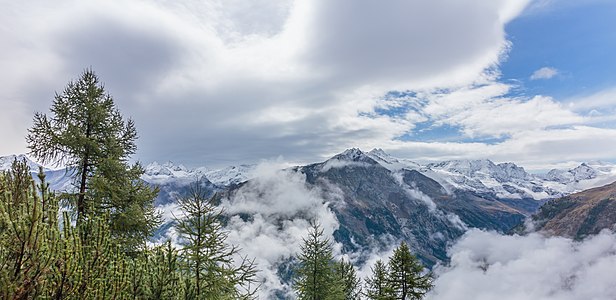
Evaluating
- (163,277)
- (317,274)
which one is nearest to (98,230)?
(163,277)

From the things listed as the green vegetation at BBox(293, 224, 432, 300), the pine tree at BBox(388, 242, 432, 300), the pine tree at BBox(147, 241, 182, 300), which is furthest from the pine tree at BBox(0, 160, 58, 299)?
the pine tree at BBox(388, 242, 432, 300)

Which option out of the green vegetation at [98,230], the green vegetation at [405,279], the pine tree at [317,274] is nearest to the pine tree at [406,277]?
the green vegetation at [405,279]

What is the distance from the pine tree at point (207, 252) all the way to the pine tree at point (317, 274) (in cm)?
1335

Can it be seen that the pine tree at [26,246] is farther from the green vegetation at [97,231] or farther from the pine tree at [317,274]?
the pine tree at [317,274]

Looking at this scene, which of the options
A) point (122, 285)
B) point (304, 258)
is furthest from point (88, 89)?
point (304, 258)

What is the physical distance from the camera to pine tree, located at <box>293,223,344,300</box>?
76.5 feet

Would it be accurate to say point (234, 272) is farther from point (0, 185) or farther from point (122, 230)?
point (0, 185)

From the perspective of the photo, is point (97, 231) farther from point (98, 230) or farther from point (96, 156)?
point (96, 156)

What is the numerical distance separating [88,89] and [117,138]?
2.11 meters

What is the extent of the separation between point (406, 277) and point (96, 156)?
20.8 m

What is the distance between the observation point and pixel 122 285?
619 centimetres

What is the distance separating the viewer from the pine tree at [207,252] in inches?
391

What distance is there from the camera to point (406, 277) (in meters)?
24.0

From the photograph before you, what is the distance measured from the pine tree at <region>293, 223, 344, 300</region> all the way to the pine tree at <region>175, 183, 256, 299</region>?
43.8 feet
